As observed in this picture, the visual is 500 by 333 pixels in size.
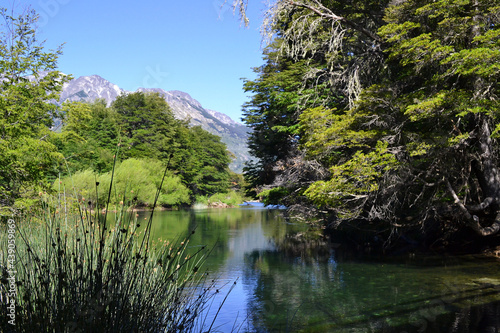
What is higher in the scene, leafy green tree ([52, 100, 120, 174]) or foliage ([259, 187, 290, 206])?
leafy green tree ([52, 100, 120, 174])

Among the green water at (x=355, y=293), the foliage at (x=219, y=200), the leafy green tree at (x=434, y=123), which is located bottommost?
the green water at (x=355, y=293)

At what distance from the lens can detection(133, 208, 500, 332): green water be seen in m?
5.89

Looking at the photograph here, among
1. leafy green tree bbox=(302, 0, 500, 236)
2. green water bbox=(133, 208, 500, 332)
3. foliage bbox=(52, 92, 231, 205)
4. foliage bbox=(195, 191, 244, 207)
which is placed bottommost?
green water bbox=(133, 208, 500, 332)

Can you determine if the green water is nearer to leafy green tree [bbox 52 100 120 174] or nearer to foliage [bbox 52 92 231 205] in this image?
leafy green tree [bbox 52 100 120 174]

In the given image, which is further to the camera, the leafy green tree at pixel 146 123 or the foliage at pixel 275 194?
the leafy green tree at pixel 146 123

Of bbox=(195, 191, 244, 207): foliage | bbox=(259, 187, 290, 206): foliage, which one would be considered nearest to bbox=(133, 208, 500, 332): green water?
bbox=(259, 187, 290, 206): foliage

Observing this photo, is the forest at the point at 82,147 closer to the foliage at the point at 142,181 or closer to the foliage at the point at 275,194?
the foliage at the point at 142,181

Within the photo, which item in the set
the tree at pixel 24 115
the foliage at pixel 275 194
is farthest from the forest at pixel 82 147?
the foliage at pixel 275 194

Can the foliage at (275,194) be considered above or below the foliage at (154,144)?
below

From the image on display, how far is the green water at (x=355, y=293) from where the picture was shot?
19.3ft

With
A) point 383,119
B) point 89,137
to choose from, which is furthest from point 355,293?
point 89,137

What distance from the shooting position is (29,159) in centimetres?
1238

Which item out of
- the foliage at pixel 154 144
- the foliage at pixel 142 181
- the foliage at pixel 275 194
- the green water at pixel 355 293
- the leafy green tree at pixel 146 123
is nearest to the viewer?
the green water at pixel 355 293

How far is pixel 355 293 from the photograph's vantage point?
25.9 feet
